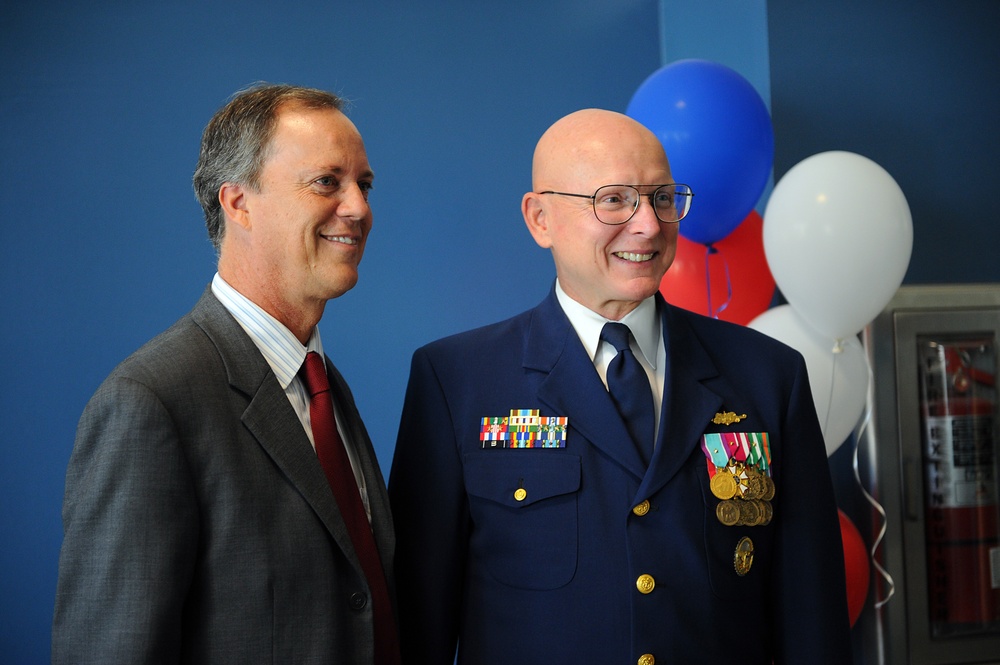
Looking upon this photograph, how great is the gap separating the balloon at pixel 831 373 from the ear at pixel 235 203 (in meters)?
1.66

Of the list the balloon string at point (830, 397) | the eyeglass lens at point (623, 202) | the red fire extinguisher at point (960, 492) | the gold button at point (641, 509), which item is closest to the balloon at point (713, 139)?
the balloon string at point (830, 397)

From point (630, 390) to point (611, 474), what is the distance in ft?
0.51

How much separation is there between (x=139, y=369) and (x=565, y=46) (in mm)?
2798

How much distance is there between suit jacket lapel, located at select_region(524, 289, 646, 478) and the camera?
1557 mm

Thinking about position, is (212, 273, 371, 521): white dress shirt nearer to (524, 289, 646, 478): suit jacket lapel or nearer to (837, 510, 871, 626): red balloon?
(524, 289, 646, 478): suit jacket lapel

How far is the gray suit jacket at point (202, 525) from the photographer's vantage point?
1.13m

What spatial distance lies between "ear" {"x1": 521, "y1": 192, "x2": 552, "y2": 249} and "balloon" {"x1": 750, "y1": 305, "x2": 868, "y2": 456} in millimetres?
1104

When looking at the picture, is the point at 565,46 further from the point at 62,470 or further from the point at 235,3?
the point at 62,470

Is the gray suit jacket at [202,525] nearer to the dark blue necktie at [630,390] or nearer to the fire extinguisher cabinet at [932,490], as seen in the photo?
the dark blue necktie at [630,390]

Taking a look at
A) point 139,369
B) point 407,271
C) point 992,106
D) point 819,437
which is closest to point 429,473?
point 139,369

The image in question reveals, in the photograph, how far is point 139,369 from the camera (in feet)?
4.00

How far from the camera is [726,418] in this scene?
5.32 ft

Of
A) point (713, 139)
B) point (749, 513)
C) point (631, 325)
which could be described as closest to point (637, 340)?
point (631, 325)

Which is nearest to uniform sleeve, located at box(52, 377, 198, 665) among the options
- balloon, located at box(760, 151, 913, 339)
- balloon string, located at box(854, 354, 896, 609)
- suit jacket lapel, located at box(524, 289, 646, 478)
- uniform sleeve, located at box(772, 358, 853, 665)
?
suit jacket lapel, located at box(524, 289, 646, 478)
